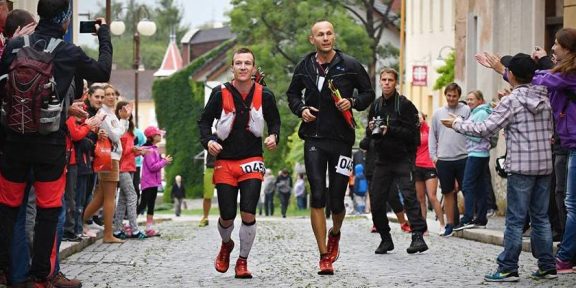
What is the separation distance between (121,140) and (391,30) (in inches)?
2288

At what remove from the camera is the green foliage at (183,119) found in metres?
90.9

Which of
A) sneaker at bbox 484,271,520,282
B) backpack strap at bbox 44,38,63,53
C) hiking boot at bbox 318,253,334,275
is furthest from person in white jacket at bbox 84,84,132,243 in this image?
backpack strap at bbox 44,38,63,53

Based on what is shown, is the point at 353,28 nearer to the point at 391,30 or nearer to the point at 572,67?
the point at 391,30

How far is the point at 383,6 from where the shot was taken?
3095 inches

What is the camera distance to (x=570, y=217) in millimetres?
13094

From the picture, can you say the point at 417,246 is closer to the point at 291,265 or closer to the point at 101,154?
the point at 291,265

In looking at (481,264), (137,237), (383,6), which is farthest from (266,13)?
(481,264)

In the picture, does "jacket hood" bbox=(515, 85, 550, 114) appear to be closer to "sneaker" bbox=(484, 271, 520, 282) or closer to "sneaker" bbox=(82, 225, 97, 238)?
"sneaker" bbox=(484, 271, 520, 282)

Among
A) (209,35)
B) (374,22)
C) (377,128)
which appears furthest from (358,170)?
(209,35)

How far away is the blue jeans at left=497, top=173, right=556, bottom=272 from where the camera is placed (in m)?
12.6

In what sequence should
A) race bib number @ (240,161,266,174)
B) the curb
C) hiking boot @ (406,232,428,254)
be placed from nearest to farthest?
race bib number @ (240,161,266,174)
the curb
hiking boot @ (406,232,428,254)

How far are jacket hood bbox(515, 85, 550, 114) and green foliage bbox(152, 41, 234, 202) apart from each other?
7473 cm

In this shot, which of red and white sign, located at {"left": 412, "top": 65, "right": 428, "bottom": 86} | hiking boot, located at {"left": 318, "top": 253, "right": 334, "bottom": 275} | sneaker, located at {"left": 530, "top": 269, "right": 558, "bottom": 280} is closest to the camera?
sneaker, located at {"left": 530, "top": 269, "right": 558, "bottom": 280}

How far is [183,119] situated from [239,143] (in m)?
80.6
